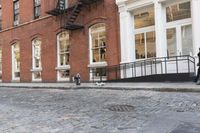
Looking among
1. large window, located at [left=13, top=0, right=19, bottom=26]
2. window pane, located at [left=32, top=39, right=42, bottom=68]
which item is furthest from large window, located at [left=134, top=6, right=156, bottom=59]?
large window, located at [left=13, top=0, right=19, bottom=26]

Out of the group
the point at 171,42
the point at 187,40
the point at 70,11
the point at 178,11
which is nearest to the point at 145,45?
the point at 171,42

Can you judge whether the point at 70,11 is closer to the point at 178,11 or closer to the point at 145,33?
the point at 145,33

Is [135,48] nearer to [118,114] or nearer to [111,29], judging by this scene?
[111,29]

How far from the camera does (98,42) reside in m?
20.4

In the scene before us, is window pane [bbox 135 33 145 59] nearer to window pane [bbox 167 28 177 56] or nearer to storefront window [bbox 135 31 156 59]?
storefront window [bbox 135 31 156 59]

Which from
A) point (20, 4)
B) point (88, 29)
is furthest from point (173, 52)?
point (20, 4)

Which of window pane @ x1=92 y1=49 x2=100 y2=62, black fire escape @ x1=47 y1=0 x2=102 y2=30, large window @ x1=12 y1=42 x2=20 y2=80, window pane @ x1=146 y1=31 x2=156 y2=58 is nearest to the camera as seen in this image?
window pane @ x1=146 y1=31 x2=156 y2=58

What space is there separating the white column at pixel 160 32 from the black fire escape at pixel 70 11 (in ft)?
16.0

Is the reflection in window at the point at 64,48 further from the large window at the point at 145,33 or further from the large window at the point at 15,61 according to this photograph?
the large window at the point at 15,61

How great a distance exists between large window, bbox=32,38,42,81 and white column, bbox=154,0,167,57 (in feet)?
39.2

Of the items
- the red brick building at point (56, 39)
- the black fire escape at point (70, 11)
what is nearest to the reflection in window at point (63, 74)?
the red brick building at point (56, 39)

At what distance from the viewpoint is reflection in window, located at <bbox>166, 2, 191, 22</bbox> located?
1627cm

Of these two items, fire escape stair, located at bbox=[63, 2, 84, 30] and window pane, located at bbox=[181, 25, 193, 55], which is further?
fire escape stair, located at bbox=[63, 2, 84, 30]

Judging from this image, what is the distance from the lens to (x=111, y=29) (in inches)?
756
